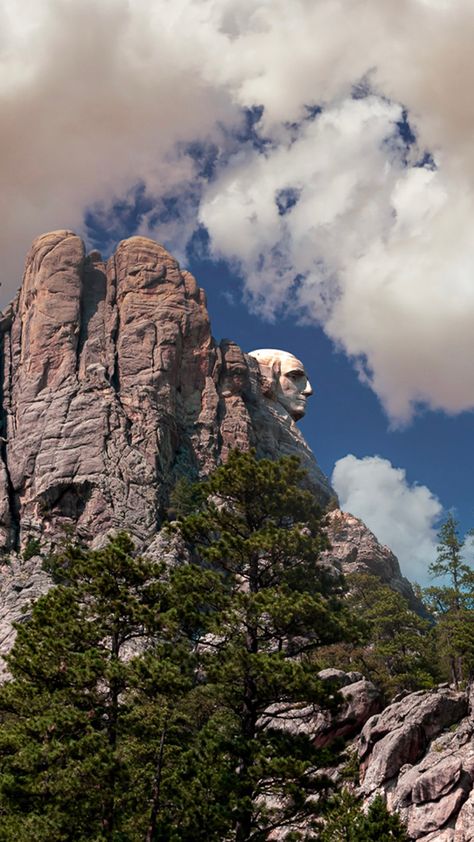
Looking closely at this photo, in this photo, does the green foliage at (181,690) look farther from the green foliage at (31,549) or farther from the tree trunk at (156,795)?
the green foliage at (31,549)

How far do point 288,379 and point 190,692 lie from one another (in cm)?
9958

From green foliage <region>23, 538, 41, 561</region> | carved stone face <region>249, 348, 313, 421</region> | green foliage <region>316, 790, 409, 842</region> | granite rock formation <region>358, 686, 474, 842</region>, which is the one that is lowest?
green foliage <region>316, 790, 409, 842</region>

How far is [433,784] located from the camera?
108ft

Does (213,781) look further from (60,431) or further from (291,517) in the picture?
(60,431)

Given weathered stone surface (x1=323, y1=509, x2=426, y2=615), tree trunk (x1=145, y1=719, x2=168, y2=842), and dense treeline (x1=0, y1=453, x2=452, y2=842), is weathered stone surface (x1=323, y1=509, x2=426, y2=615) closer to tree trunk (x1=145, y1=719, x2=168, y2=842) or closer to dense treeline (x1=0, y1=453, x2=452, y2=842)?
dense treeline (x1=0, y1=453, x2=452, y2=842)

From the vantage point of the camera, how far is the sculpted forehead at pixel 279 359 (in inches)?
5022

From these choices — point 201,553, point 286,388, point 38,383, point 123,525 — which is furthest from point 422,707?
point 286,388

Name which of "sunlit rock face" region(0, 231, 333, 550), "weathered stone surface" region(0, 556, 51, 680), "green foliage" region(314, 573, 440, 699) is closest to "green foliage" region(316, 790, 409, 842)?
"green foliage" region(314, 573, 440, 699)

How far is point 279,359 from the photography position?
129 m

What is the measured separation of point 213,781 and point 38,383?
251 ft

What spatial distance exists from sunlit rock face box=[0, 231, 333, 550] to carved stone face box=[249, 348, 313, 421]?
7900 mm

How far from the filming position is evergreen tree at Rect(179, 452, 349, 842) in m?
26.8

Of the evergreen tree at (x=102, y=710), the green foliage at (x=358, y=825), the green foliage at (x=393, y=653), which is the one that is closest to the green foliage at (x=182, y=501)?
the green foliage at (x=393, y=653)

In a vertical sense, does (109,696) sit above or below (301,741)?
above
